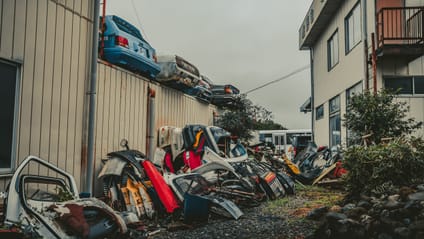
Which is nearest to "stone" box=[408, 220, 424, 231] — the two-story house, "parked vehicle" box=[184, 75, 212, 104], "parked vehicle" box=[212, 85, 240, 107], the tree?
the tree

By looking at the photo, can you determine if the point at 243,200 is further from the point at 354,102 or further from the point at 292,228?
the point at 354,102

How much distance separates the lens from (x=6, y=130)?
474 cm

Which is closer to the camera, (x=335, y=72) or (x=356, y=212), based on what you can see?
(x=356, y=212)

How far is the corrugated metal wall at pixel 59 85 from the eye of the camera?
4875mm

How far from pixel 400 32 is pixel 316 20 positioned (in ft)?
19.5

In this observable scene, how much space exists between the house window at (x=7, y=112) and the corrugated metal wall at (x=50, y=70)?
3.5 inches

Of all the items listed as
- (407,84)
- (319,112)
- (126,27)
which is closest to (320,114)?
(319,112)

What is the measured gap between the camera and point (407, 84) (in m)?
9.85

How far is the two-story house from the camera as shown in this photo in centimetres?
958

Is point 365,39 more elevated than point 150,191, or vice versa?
point 365,39

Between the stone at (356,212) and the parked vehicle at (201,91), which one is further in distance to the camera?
the parked vehicle at (201,91)

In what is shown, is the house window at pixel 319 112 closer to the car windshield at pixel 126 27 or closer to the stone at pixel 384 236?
the car windshield at pixel 126 27

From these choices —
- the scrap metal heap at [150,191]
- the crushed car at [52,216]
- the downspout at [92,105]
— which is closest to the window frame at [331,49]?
the scrap metal heap at [150,191]

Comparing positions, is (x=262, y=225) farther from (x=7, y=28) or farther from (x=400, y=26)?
(x=400, y=26)
